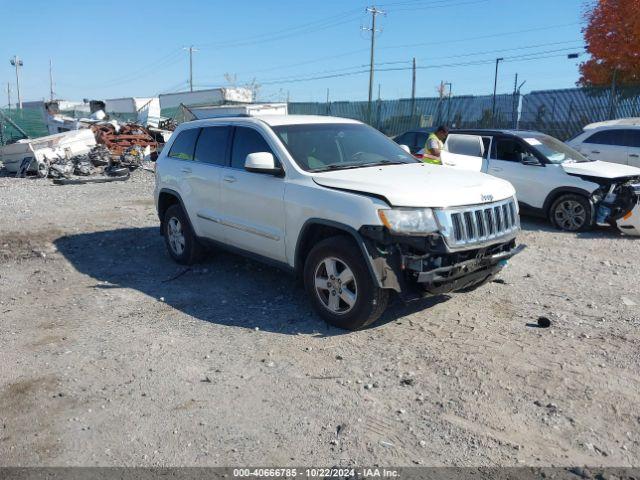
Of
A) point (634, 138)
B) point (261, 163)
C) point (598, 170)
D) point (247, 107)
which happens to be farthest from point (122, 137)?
point (261, 163)

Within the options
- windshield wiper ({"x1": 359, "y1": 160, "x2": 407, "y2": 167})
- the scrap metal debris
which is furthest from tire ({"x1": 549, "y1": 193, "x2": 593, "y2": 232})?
the scrap metal debris

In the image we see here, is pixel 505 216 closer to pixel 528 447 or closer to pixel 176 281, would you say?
pixel 528 447

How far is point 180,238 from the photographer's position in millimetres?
6938

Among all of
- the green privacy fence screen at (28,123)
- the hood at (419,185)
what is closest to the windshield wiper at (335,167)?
the hood at (419,185)

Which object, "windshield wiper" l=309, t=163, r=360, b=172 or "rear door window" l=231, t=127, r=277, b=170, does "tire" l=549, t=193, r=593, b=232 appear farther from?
"rear door window" l=231, t=127, r=277, b=170

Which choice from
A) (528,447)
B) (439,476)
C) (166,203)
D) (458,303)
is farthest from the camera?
(166,203)

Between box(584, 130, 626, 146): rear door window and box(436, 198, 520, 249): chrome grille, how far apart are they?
8.63 meters

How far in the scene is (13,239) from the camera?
27.2ft

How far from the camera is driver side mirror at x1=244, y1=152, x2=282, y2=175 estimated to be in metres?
5.09

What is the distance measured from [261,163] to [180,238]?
2.30 m

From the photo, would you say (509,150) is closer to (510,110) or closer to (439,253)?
(439,253)

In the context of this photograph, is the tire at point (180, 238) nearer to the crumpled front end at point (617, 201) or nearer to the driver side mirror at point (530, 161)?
the driver side mirror at point (530, 161)

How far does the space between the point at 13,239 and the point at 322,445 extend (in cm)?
691

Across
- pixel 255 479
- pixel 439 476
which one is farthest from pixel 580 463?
pixel 255 479
